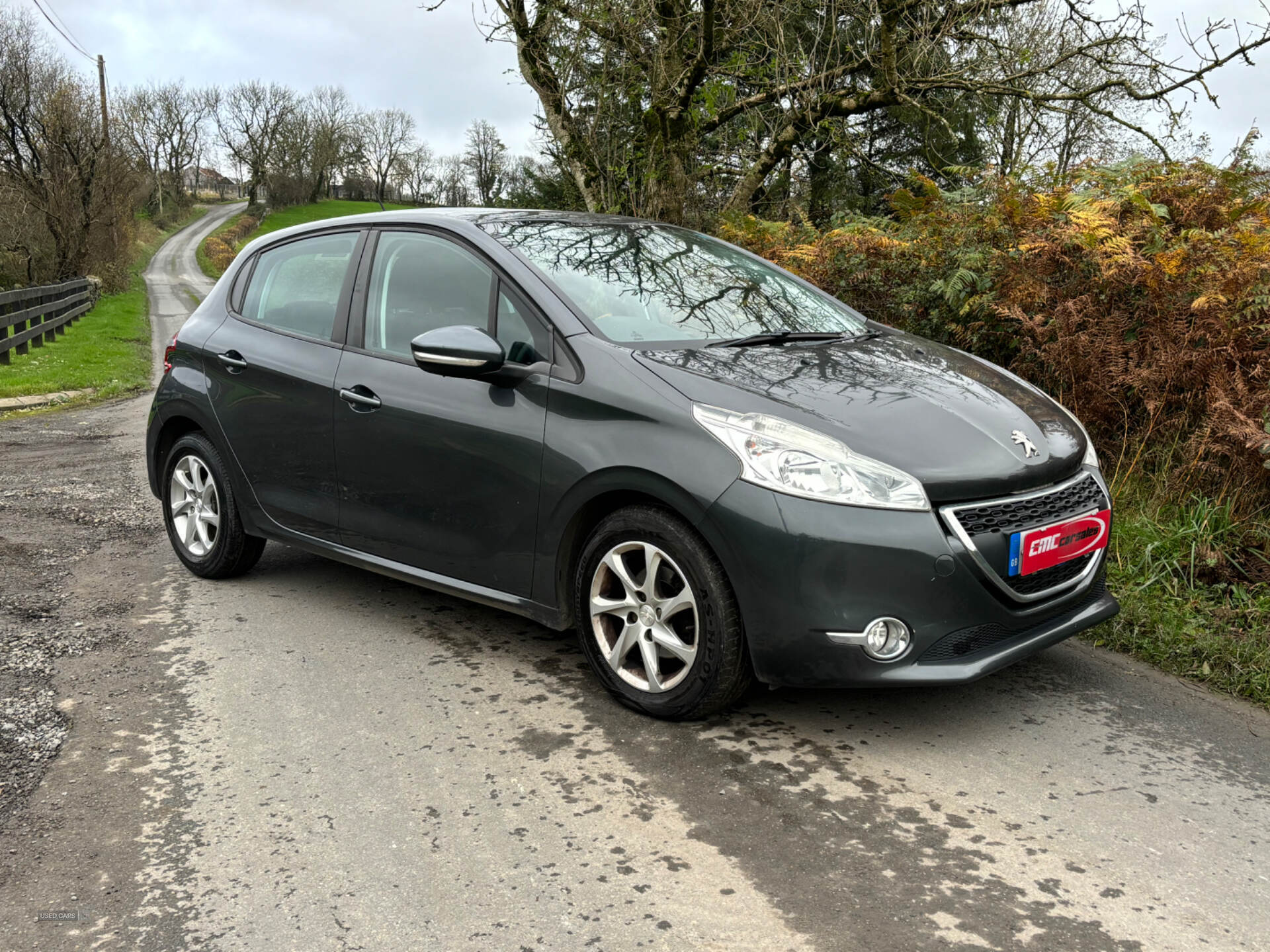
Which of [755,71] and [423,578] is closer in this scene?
[423,578]

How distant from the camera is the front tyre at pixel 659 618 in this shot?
3395 mm

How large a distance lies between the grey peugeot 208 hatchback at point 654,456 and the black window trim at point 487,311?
1 cm

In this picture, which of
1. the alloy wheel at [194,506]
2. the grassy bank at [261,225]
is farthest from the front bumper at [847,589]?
the grassy bank at [261,225]

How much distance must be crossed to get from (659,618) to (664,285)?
58.0 inches

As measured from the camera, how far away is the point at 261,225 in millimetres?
78500

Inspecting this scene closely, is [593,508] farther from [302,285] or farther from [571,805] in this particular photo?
[302,285]

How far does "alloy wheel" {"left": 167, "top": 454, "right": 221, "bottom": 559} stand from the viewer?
17.5 feet

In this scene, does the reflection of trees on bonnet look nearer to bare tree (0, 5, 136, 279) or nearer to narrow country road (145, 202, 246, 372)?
narrow country road (145, 202, 246, 372)

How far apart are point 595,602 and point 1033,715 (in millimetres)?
1554

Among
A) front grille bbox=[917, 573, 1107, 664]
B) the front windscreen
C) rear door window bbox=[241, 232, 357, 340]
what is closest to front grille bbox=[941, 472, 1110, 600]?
front grille bbox=[917, 573, 1107, 664]

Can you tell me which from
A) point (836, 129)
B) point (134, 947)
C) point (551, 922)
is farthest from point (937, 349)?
point (836, 129)

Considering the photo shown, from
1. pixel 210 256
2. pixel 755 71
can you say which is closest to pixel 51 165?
pixel 755 71

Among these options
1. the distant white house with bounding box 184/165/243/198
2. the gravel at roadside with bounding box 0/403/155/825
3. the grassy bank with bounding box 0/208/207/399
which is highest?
the distant white house with bounding box 184/165/243/198

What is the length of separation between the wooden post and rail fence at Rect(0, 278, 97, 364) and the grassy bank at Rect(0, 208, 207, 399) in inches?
8.4
